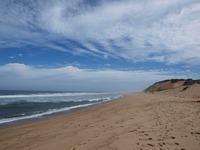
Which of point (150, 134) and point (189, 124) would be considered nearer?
point (150, 134)

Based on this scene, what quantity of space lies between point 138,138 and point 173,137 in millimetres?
1153

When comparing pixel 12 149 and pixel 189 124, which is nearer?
pixel 12 149

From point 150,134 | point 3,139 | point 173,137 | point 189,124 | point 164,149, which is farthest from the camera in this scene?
point 3,139

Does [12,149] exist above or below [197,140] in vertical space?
below

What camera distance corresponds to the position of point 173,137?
23.8 feet

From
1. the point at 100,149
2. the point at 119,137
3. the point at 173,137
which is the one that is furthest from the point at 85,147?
the point at 173,137

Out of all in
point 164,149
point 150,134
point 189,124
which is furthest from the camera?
point 189,124

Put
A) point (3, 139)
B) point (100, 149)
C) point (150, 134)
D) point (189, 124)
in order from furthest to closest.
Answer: point (3, 139) → point (189, 124) → point (150, 134) → point (100, 149)

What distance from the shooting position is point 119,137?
7.95 metres

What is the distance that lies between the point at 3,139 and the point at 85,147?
5464 millimetres

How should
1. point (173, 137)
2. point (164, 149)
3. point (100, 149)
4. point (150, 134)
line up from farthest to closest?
point (150, 134) < point (173, 137) < point (100, 149) < point (164, 149)

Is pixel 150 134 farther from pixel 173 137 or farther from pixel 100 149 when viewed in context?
pixel 100 149

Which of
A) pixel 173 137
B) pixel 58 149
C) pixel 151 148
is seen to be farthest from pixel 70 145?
pixel 173 137

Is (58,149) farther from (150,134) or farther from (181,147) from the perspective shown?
(181,147)
